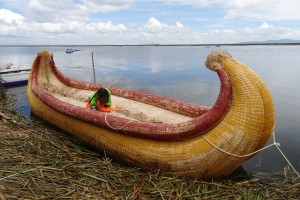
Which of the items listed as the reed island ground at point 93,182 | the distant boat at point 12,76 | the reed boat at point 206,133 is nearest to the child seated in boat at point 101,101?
the reed boat at point 206,133

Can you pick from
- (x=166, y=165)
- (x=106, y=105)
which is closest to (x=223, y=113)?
(x=166, y=165)

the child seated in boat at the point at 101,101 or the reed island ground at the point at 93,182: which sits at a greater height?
the child seated in boat at the point at 101,101

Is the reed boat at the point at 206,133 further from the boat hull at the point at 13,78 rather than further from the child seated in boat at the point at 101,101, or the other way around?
the boat hull at the point at 13,78

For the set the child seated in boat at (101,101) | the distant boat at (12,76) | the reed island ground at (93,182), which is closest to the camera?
the reed island ground at (93,182)

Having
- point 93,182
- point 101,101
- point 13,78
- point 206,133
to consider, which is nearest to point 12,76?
point 13,78

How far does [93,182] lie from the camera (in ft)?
15.8

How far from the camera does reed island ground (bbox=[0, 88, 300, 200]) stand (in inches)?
170

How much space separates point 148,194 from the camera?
457 cm

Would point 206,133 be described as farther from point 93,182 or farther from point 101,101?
point 101,101

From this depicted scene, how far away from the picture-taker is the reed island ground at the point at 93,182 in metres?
4.31

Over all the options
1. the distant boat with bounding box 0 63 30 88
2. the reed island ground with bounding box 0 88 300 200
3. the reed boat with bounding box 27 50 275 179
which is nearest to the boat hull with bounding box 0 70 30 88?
the distant boat with bounding box 0 63 30 88

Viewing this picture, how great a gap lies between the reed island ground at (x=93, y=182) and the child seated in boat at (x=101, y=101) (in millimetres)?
1528

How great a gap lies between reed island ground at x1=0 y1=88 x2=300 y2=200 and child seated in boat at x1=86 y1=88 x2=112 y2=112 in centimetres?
153

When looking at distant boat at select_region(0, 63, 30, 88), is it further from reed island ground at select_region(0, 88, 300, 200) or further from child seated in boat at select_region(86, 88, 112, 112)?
reed island ground at select_region(0, 88, 300, 200)
